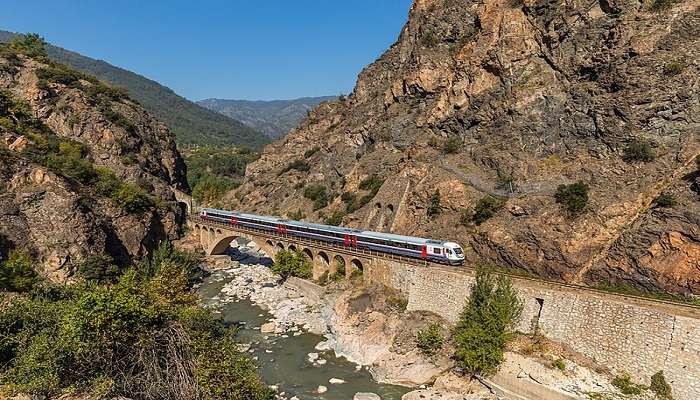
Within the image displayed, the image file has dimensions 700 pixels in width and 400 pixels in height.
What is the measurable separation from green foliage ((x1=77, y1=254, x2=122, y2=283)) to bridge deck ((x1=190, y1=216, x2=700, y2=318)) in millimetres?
17237

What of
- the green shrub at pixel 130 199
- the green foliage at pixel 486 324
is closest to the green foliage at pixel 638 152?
the green foliage at pixel 486 324

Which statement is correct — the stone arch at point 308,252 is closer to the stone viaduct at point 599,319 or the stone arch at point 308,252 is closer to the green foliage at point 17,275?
the stone viaduct at point 599,319

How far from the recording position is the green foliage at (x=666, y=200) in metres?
26.4

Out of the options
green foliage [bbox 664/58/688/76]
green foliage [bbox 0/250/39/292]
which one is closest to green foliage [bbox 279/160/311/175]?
green foliage [bbox 0/250/39/292]

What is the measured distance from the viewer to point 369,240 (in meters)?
37.8

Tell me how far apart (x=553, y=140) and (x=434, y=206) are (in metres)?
12.8

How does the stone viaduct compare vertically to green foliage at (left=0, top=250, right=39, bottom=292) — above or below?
above

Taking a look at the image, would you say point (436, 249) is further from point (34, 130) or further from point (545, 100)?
point (34, 130)

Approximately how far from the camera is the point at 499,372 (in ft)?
76.4

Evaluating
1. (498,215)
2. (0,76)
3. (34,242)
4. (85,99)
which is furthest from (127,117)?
(498,215)

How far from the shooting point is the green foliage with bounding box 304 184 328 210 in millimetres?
64644

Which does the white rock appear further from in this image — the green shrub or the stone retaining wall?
the green shrub

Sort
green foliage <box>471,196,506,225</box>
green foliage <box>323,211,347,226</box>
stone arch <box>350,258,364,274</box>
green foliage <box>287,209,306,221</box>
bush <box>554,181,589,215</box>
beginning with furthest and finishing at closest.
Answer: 1. green foliage <box>287,209,306,221</box>
2. green foliage <box>323,211,347,226</box>
3. stone arch <box>350,258,364,274</box>
4. green foliage <box>471,196,506,225</box>
5. bush <box>554,181,589,215</box>

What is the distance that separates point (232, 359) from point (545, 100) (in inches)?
1478
